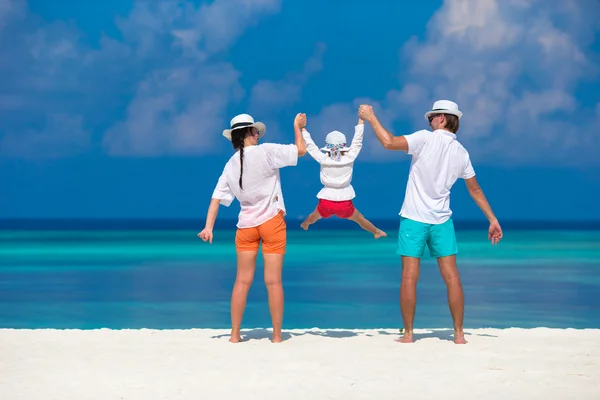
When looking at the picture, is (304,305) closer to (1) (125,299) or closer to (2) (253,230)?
(1) (125,299)

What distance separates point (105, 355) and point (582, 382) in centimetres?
355

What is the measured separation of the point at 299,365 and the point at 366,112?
2026 mm

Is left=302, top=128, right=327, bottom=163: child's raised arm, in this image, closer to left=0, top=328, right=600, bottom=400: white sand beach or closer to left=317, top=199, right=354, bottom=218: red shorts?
left=317, top=199, right=354, bottom=218: red shorts

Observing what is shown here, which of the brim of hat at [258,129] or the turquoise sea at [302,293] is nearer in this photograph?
the brim of hat at [258,129]

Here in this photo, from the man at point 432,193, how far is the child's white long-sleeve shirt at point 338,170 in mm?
554

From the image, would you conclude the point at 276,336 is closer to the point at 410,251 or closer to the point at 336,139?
the point at 410,251

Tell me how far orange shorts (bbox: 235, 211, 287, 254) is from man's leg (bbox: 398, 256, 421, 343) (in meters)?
1.02

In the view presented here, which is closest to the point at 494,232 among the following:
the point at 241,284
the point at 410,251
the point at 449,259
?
the point at 449,259

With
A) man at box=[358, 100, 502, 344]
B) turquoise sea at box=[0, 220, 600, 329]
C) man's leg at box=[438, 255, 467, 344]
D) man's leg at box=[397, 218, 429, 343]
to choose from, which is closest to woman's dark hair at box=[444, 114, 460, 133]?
man at box=[358, 100, 502, 344]

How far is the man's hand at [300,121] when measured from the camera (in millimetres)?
6949

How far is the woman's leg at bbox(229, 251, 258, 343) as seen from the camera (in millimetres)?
7180

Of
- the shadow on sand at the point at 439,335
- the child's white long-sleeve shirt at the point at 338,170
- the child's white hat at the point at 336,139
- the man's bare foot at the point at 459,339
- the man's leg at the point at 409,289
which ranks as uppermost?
the child's white hat at the point at 336,139

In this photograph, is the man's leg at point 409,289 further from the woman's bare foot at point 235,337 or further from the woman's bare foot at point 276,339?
the woman's bare foot at point 235,337

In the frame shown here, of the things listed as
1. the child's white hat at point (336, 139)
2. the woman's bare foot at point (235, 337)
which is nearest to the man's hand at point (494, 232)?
the child's white hat at point (336, 139)
